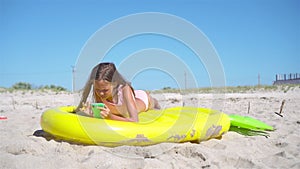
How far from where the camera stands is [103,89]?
335cm

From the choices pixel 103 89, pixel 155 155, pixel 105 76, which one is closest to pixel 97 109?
pixel 103 89

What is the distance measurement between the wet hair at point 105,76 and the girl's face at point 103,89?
4cm

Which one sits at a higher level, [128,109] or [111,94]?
[111,94]

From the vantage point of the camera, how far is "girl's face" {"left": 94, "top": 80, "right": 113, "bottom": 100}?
3.30m

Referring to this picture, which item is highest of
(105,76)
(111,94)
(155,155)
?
(105,76)

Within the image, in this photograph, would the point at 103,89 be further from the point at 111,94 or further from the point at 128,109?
the point at 128,109

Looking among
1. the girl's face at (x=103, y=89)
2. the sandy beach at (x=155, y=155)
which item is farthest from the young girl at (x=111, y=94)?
the sandy beach at (x=155, y=155)

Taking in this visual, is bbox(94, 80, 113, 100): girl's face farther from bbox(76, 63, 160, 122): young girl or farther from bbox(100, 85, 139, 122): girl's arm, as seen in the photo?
bbox(100, 85, 139, 122): girl's arm

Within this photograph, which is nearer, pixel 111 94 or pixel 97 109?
pixel 97 109

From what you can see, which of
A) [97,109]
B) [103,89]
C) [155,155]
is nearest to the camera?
[155,155]

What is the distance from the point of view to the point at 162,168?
2254 millimetres

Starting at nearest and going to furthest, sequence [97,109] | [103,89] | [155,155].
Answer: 1. [155,155]
2. [97,109]
3. [103,89]

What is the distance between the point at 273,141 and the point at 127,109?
5.13 feet

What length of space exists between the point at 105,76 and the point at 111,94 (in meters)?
0.27
